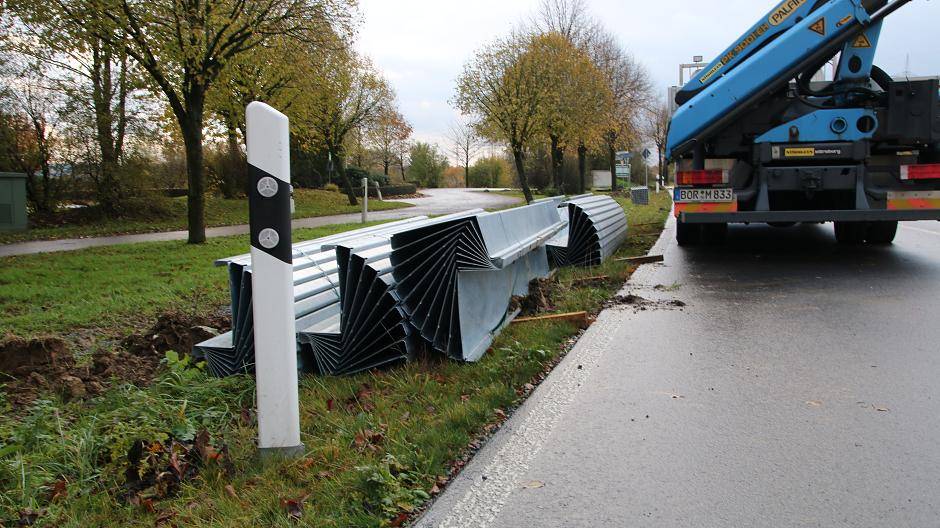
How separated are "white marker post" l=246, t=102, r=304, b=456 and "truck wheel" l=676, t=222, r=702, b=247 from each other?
9014 millimetres

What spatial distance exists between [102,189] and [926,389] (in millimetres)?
21161

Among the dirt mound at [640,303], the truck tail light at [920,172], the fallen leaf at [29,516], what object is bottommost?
the fallen leaf at [29,516]

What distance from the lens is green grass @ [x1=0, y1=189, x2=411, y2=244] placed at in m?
17.7

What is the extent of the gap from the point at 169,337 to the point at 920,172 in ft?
28.1

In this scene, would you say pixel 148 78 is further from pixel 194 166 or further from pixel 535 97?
pixel 535 97

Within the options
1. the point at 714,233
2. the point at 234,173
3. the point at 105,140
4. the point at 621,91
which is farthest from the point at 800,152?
the point at 621,91

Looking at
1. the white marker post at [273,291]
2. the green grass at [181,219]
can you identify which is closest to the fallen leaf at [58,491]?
the white marker post at [273,291]

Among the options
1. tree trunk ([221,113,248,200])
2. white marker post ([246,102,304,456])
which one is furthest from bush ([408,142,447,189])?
white marker post ([246,102,304,456])

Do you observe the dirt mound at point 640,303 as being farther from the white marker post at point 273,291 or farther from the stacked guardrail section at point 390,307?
the white marker post at point 273,291

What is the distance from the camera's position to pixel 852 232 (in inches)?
457

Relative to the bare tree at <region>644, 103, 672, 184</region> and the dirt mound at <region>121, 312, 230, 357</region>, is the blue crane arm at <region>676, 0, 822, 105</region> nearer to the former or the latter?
the dirt mound at <region>121, 312, 230, 357</region>

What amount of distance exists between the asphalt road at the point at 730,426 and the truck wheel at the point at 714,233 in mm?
4370

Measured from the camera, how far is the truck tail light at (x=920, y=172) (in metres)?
8.99

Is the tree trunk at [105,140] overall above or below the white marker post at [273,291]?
above
